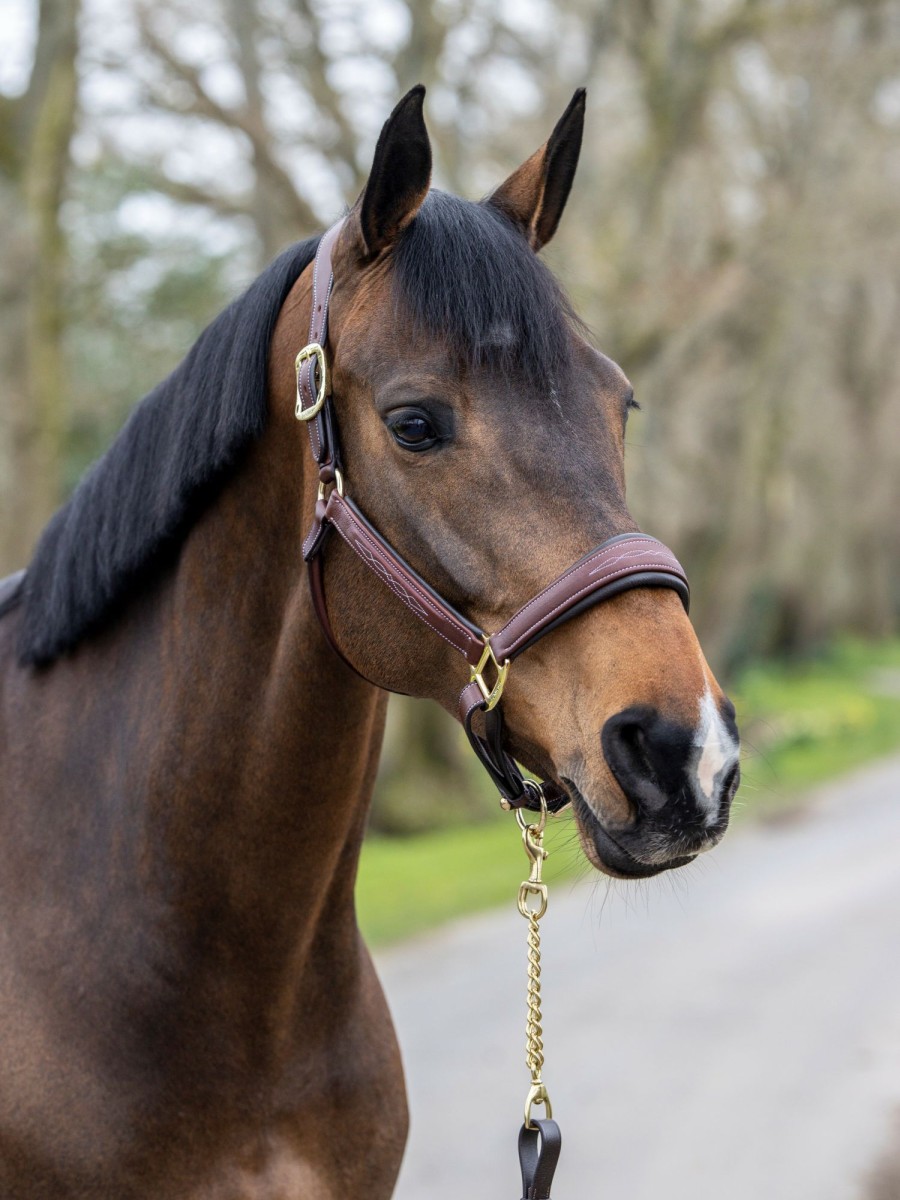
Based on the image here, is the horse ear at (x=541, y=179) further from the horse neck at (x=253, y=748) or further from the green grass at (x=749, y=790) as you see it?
the green grass at (x=749, y=790)

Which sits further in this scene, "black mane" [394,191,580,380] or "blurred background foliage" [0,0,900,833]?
"blurred background foliage" [0,0,900,833]

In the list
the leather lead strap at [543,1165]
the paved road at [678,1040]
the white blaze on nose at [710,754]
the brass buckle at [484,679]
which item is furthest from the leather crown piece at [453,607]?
the paved road at [678,1040]

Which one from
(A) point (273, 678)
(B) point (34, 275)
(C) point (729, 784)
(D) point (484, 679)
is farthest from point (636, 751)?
(B) point (34, 275)

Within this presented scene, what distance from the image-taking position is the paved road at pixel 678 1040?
4426 millimetres

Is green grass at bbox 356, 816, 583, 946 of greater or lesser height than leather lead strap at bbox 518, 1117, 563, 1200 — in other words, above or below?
below

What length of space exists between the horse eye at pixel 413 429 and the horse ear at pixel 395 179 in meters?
0.32

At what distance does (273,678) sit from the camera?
1933mm

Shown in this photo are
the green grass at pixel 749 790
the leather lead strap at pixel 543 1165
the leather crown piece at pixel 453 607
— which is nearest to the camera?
the leather crown piece at pixel 453 607

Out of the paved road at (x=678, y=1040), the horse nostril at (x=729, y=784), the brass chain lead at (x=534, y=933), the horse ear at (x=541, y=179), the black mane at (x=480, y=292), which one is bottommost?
the paved road at (x=678, y=1040)

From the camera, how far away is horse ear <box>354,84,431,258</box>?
1725 millimetres

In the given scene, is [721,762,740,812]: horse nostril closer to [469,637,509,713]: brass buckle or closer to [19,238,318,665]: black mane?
[469,637,509,713]: brass buckle

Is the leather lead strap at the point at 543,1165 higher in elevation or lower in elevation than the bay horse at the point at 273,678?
lower

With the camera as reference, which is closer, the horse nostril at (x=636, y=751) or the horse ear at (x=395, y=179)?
the horse nostril at (x=636, y=751)

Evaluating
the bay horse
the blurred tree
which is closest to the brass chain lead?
the bay horse
